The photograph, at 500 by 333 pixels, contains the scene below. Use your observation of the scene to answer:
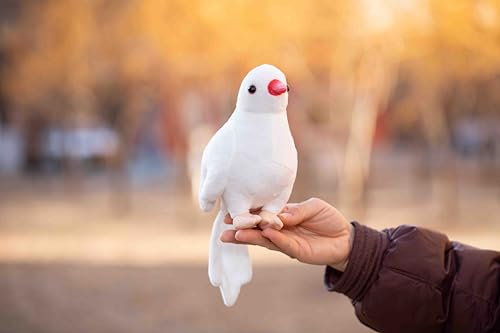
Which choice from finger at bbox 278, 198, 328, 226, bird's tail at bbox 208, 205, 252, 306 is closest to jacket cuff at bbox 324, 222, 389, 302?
finger at bbox 278, 198, 328, 226

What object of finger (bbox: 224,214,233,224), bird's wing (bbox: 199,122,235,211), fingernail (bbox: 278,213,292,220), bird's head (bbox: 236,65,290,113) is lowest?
Result: finger (bbox: 224,214,233,224)

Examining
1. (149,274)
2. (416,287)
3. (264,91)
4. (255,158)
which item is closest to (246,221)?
(255,158)

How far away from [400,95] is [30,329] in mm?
10506

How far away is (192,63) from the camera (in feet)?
31.5

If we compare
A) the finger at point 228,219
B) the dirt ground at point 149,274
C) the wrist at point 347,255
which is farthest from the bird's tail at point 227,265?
the dirt ground at point 149,274

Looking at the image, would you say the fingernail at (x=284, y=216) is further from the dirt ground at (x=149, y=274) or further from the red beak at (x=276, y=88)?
the dirt ground at (x=149, y=274)

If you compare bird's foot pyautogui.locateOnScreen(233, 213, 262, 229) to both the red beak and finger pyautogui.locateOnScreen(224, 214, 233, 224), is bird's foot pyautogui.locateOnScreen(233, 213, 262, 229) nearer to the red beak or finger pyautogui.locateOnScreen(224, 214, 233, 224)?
finger pyautogui.locateOnScreen(224, 214, 233, 224)

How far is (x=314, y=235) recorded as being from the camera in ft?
5.39

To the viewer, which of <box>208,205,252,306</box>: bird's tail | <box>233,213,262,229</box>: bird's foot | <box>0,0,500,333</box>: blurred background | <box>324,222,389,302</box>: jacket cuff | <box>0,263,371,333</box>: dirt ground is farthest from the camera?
<box>0,0,500,333</box>: blurred background

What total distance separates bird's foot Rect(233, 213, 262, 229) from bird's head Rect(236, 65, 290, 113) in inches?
9.5

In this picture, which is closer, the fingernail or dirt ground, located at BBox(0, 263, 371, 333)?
the fingernail

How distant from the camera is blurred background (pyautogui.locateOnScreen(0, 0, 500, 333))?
568 cm

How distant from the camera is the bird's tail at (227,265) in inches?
59.5

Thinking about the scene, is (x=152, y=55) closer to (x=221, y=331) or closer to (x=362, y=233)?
(x=221, y=331)
